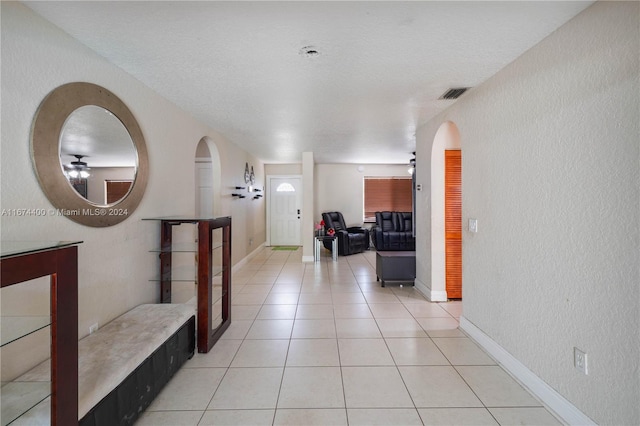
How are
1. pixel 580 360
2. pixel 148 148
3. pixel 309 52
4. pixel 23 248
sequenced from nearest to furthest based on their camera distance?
1. pixel 23 248
2. pixel 580 360
3. pixel 309 52
4. pixel 148 148

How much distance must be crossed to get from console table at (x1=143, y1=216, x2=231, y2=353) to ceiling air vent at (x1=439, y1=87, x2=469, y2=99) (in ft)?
8.13

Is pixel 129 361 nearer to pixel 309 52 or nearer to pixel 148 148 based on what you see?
pixel 148 148

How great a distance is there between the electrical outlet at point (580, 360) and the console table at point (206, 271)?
255 centimetres

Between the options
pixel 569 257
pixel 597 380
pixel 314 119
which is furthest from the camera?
pixel 314 119

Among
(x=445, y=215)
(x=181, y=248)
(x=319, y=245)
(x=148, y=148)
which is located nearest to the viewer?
(x=148, y=148)

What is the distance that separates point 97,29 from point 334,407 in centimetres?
276

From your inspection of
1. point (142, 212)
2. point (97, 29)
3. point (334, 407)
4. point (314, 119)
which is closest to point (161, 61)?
point (97, 29)

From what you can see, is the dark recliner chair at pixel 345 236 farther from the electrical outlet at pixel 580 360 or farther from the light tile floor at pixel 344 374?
the electrical outlet at pixel 580 360

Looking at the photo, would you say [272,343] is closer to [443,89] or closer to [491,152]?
[491,152]

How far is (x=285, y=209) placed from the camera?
8281 millimetres

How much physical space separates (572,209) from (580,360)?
0.84 metres

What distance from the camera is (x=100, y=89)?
6.84 feet

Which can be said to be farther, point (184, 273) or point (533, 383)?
point (184, 273)

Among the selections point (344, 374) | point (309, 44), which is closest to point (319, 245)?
point (344, 374)
